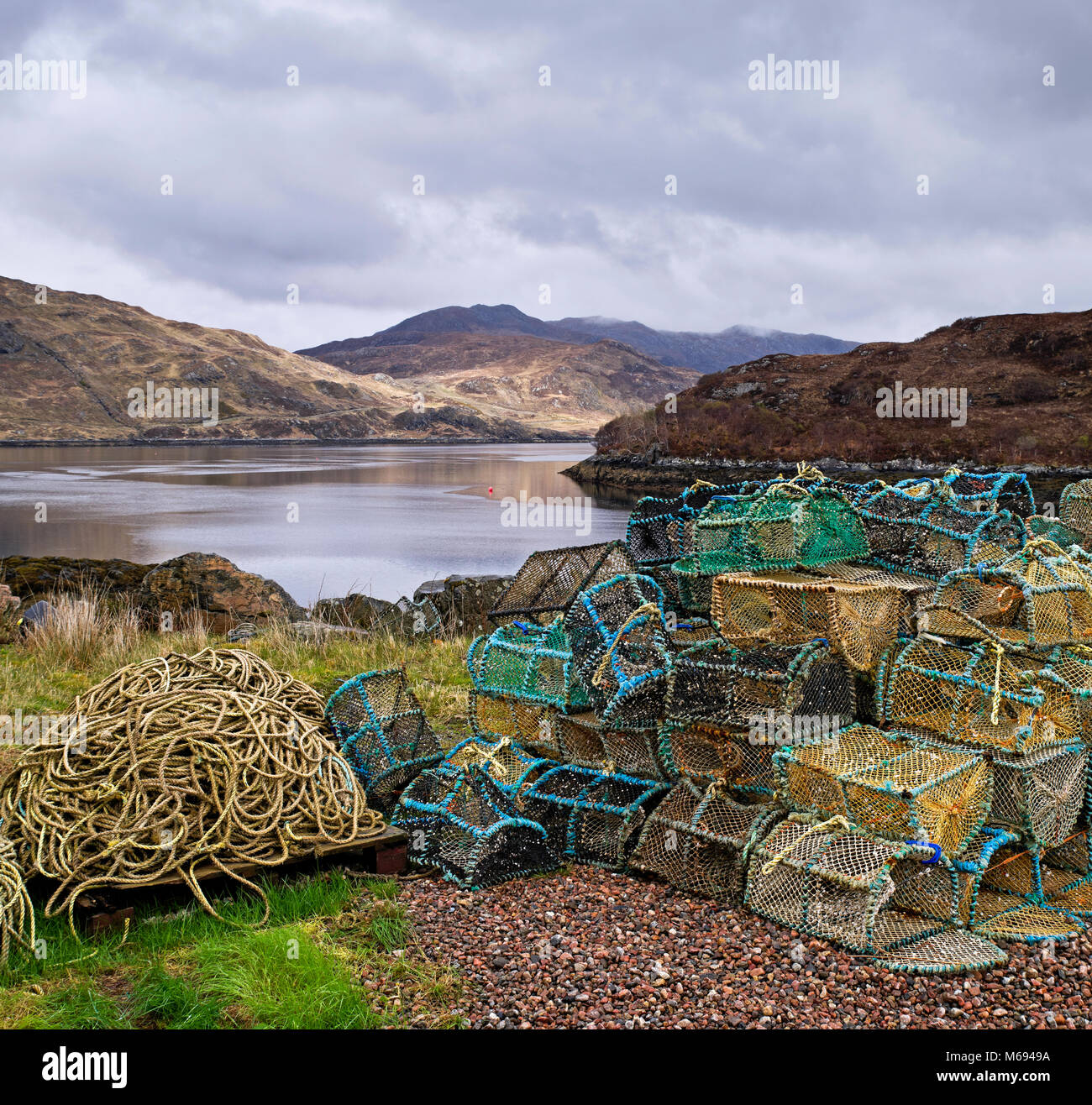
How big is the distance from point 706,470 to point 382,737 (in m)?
48.8

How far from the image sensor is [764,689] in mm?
4312

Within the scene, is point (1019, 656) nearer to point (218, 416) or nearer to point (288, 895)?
point (288, 895)

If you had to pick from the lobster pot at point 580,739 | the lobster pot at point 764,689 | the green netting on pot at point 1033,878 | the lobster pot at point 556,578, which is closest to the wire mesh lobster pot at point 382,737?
the lobster pot at point 556,578

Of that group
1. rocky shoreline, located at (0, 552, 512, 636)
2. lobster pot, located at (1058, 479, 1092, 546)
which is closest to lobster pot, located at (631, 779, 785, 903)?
lobster pot, located at (1058, 479, 1092, 546)

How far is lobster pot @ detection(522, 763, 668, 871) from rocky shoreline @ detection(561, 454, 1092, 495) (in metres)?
38.1

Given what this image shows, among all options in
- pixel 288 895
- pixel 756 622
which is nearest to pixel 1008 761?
pixel 756 622

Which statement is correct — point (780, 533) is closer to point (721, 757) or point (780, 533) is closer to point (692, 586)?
point (692, 586)

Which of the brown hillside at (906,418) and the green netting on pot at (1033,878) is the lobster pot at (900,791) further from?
the brown hillside at (906,418)

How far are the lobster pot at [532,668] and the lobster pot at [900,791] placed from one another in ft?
4.07

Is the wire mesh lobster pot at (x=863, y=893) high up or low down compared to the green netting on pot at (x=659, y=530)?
down

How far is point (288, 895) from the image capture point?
164 inches

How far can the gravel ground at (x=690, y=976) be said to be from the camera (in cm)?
325

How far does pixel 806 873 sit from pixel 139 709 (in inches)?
128

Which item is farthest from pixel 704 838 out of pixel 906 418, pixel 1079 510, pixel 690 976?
pixel 906 418
